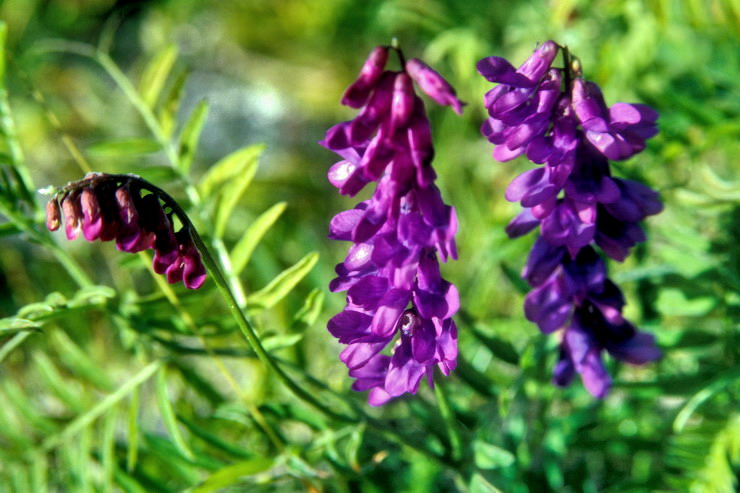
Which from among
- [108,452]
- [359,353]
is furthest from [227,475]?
[359,353]

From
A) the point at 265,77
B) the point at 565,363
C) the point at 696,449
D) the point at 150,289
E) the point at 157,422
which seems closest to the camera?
the point at 565,363

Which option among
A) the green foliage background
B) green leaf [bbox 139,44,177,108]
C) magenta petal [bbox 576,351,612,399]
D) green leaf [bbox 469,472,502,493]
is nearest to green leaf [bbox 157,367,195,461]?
the green foliage background

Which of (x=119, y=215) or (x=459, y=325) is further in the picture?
(x=459, y=325)

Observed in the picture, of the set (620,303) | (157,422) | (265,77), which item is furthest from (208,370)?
(620,303)

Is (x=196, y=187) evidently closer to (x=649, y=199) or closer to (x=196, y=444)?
(x=196, y=444)

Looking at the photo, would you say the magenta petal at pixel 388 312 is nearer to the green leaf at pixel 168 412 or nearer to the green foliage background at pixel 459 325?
the green foliage background at pixel 459 325

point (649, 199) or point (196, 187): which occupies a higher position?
point (196, 187)

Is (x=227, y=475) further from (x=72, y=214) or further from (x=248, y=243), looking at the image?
(x=72, y=214)
